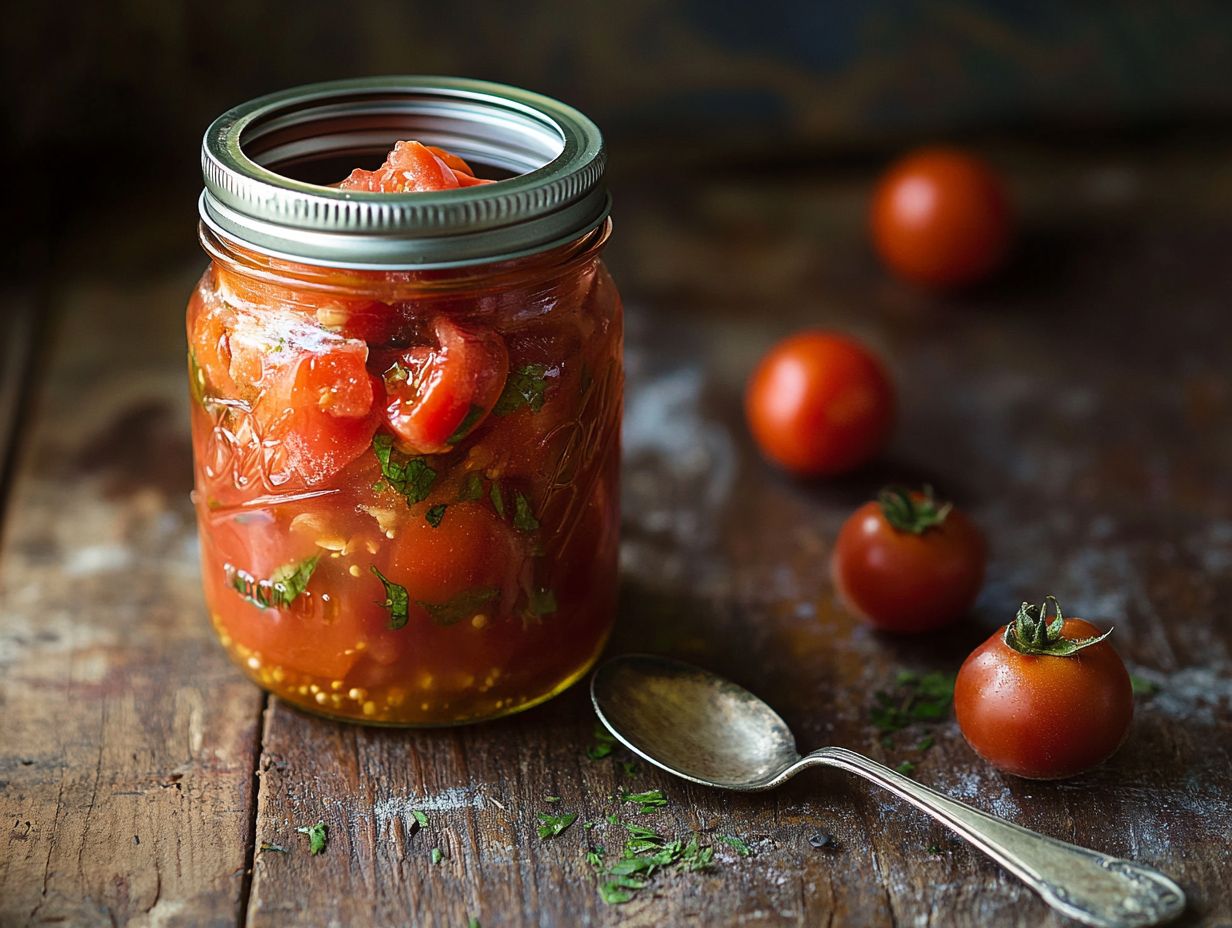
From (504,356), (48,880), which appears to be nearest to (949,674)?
(504,356)

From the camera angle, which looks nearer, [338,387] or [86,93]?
[338,387]

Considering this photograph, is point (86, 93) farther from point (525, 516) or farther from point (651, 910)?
point (651, 910)

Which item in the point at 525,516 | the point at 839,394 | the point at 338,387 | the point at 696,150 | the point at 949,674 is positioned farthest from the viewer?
the point at 696,150

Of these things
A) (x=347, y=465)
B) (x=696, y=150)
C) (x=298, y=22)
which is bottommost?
(x=696, y=150)

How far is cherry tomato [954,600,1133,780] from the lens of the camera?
127cm

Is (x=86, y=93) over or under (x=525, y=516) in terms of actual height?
under

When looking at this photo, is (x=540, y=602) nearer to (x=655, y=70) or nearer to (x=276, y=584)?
(x=276, y=584)

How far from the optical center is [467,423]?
1.20 metres

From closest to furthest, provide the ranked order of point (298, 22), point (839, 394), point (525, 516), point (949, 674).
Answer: point (525, 516) < point (949, 674) < point (839, 394) < point (298, 22)

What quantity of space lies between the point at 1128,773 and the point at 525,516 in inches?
26.0

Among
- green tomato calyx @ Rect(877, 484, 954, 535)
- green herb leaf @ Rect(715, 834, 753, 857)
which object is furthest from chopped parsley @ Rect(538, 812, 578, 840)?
green tomato calyx @ Rect(877, 484, 954, 535)

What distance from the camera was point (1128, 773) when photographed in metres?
1.35

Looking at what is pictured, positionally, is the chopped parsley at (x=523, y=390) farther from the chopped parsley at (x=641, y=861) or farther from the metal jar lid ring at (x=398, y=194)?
the chopped parsley at (x=641, y=861)

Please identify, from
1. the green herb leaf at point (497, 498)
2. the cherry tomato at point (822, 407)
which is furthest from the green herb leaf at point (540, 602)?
the cherry tomato at point (822, 407)
